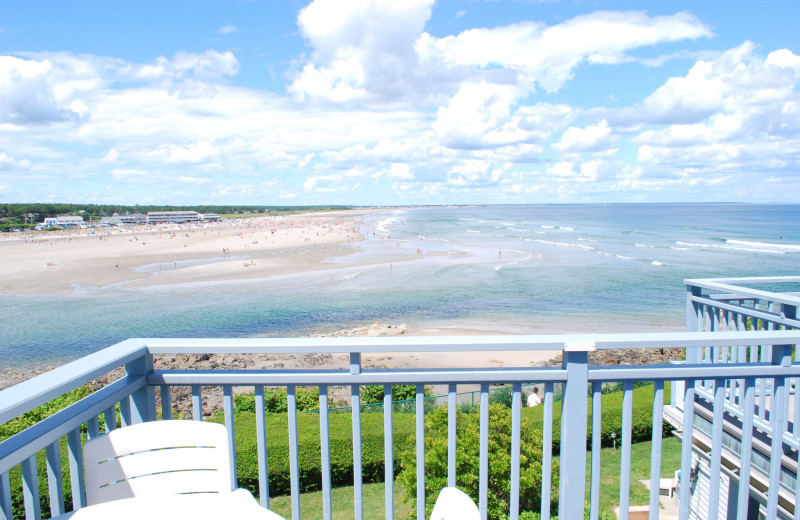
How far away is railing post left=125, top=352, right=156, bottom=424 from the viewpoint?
8.46ft

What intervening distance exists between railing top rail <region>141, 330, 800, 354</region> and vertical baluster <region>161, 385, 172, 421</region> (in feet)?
0.93

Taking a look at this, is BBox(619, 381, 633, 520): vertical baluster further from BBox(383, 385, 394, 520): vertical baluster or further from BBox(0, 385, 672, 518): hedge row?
BBox(0, 385, 672, 518): hedge row

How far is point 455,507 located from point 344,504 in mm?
7911

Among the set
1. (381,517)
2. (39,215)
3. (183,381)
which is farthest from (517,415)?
(39,215)

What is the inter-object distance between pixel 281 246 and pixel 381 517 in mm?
54226

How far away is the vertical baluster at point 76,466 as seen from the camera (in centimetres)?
226

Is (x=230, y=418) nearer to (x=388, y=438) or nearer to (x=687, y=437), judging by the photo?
(x=388, y=438)

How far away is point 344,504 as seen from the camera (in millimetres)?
8758

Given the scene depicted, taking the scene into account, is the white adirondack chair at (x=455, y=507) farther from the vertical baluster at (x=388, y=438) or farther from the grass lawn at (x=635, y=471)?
the grass lawn at (x=635, y=471)

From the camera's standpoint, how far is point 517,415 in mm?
2605

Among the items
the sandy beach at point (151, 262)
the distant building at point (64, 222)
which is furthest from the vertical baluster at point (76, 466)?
the distant building at point (64, 222)

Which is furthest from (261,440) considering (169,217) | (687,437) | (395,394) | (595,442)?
(169,217)

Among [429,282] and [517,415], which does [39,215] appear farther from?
[517,415]

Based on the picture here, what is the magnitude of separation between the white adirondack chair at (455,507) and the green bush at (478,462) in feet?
14.3
